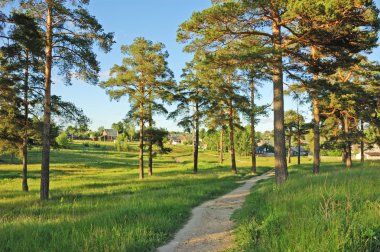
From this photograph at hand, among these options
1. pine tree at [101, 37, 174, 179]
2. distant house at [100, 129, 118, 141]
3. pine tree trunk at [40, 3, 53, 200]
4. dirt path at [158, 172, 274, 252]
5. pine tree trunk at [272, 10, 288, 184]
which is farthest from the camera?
distant house at [100, 129, 118, 141]

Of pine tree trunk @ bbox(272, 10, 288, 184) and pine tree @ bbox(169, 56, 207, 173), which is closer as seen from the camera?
pine tree trunk @ bbox(272, 10, 288, 184)

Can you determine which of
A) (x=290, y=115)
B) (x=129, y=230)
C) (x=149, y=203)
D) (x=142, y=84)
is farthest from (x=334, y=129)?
(x=129, y=230)

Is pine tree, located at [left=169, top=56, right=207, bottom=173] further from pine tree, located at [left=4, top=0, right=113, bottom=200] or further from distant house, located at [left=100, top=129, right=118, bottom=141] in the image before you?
distant house, located at [left=100, top=129, right=118, bottom=141]

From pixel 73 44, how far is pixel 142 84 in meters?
11.8

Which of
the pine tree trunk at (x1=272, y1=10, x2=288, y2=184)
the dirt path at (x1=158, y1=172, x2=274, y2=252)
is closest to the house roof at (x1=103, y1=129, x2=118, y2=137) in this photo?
the pine tree trunk at (x1=272, y1=10, x2=288, y2=184)

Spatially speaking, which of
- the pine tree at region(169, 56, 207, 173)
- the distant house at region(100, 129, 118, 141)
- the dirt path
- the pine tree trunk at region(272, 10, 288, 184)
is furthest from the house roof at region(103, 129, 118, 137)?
the dirt path

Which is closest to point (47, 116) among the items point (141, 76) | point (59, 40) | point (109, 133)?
point (59, 40)

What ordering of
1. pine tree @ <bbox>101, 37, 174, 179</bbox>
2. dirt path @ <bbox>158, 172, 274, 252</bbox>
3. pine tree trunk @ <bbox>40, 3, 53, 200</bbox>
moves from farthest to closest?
pine tree @ <bbox>101, 37, 174, 179</bbox> → pine tree trunk @ <bbox>40, 3, 53, 200</bbox> → dirt path @ <bbox>158, 172, 274, 252</bbox>

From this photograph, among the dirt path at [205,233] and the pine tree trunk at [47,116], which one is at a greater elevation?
the pine tree trunk at [47,116]

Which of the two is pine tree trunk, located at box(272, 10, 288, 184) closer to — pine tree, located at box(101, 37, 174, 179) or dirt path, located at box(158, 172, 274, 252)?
dirt path, located at box(158, 172, 274, 252)

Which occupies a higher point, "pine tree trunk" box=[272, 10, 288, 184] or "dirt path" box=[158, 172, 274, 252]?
"pine tree trunk" box=[272, 10, 288, 184]

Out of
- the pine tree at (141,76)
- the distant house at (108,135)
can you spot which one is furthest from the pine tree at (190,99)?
the distant house at (108,135)

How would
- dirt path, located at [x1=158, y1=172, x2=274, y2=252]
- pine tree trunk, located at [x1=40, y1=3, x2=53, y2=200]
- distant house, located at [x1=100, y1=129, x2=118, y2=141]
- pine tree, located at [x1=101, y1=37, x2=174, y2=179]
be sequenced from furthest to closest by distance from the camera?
distant house, located at [x1=100, y1=129, x2=118, y2=141] → pine tree, located at [x1=101, y1=37, x2=174, y2=179] → pine tree trunk, located at [x1=40, y1=3, x2=53, y2=200] → dirt path, located at [x1=158, y1=172, x2=274, y2=252]

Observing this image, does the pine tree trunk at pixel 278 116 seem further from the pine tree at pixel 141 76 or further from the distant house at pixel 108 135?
the distant house at pixel 108 135
